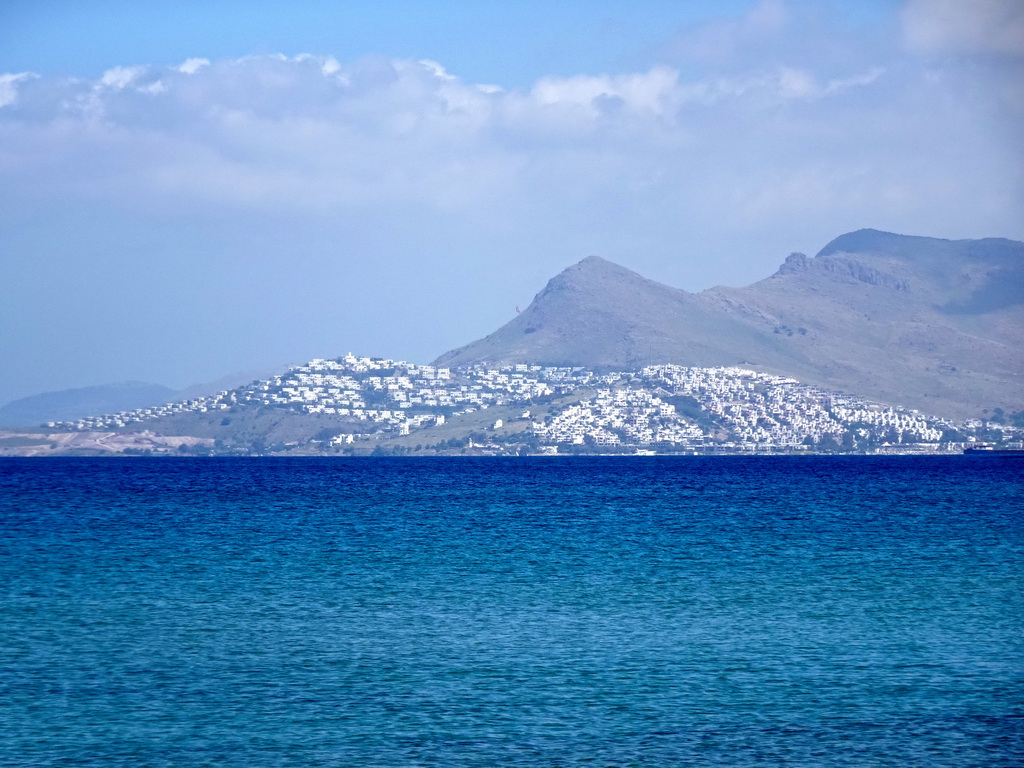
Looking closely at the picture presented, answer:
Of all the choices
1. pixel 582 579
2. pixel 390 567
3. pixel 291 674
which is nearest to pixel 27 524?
pixel 390 567

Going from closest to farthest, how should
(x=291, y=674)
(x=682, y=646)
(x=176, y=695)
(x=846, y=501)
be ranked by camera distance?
(x=176, y=695) < (x=291, y=674) < (x=682, y=646) < (x=846, y=501)

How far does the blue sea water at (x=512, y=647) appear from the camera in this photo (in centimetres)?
2338

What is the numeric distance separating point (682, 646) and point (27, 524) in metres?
57.9

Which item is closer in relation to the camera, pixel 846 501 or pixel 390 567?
pixel 390 567

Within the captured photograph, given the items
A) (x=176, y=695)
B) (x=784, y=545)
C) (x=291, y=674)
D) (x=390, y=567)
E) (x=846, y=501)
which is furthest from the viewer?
(x=846, y=501)

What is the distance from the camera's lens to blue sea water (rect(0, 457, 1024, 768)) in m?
23.4

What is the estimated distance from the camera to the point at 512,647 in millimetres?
32625

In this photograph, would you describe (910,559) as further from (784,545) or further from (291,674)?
(291,674)

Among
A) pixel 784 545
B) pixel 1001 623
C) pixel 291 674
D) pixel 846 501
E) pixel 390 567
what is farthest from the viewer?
pixel 846 501

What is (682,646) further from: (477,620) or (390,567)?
(390,567)

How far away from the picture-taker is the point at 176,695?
2694 cm

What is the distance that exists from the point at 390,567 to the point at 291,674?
76.0 ft

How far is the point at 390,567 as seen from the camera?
52.3m

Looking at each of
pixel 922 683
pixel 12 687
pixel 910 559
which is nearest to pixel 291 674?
pixel 12 687
